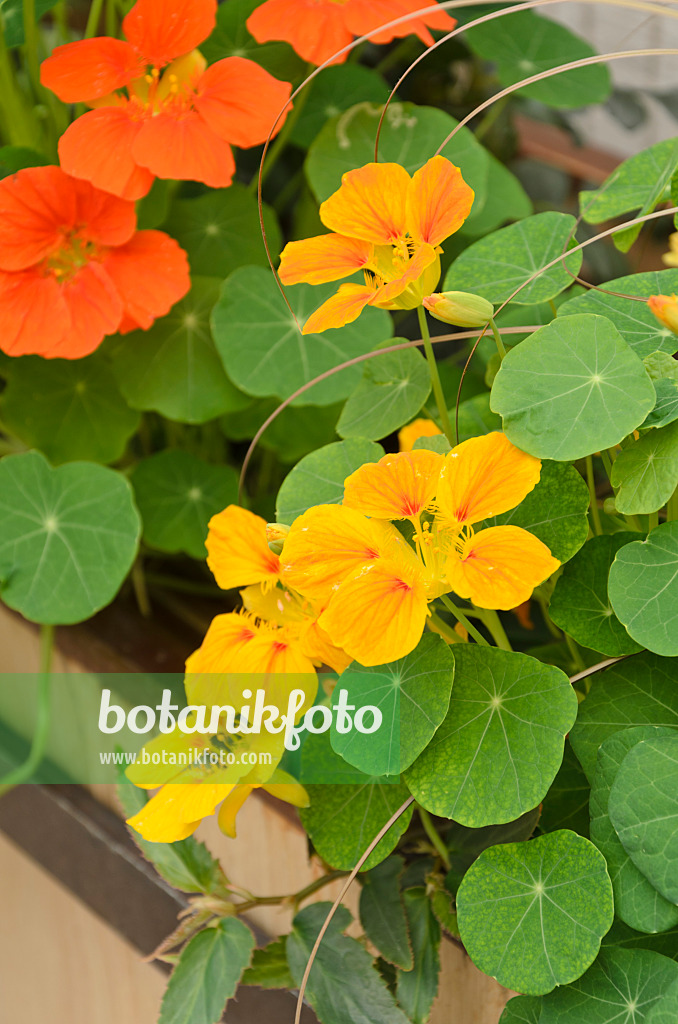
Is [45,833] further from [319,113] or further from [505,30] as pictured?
[505,30]

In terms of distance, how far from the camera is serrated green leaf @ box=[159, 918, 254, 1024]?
18.5 inches

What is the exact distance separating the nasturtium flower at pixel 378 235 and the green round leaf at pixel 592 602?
0.15 metres

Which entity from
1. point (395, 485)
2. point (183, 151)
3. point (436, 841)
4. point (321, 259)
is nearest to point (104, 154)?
point (183, 151)

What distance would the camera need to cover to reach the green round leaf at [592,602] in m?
0.44

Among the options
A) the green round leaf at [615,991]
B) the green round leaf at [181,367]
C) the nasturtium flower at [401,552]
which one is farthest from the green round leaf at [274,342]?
the green round leaf at [615,991]

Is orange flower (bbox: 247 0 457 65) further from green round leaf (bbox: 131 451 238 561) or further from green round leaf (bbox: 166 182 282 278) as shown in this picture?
green round leaf (bbox: 131 451 238 561)

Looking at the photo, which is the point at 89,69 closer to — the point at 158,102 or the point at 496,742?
the point at 158,102

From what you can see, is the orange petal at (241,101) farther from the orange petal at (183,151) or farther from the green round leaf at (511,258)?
the green round leaf at (511,258)

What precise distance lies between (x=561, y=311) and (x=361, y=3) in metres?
0.32

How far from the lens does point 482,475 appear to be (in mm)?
389

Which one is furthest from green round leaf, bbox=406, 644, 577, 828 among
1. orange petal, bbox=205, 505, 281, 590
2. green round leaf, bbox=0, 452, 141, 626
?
green round leaf, bbox=0, 452, 141, 626

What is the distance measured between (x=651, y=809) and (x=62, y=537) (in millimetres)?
504

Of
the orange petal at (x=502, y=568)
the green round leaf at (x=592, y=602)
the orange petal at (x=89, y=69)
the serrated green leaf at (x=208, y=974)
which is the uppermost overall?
the orange petal at (x=89, y=69)

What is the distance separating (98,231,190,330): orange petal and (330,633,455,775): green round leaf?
0.36 metres
